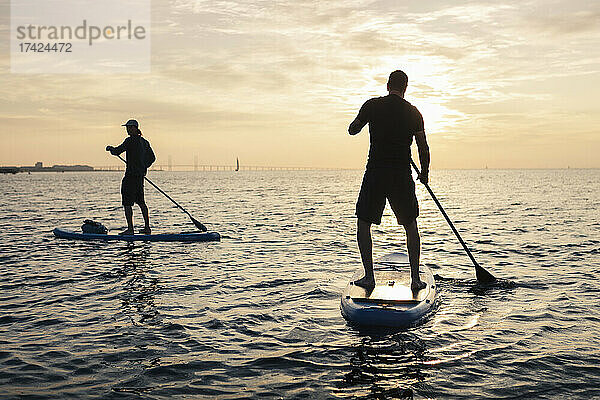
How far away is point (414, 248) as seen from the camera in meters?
7.72

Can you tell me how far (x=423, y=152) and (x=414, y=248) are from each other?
1415 millimetres

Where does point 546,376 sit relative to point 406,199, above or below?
below

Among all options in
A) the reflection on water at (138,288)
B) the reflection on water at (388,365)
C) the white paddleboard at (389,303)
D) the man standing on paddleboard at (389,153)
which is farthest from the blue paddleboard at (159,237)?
the reflection on water at (388,365)

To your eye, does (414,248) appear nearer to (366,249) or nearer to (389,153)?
(366,249)

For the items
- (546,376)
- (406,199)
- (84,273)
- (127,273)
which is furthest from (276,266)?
(546,376)

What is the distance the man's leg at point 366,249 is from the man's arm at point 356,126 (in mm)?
1253

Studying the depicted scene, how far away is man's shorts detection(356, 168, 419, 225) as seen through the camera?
7.43 meters

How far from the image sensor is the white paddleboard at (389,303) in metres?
6.93

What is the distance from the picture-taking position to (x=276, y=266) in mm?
12062

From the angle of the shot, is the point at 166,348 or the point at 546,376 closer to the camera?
the point at 546,376

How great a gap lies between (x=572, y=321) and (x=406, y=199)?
2892 mm

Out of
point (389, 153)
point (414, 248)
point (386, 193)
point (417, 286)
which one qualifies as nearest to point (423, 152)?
point (389, 153)

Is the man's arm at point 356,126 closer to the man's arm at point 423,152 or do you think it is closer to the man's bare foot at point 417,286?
the man's arm at point 423,152

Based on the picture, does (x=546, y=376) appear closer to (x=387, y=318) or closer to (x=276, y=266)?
(x=387, y=318)
